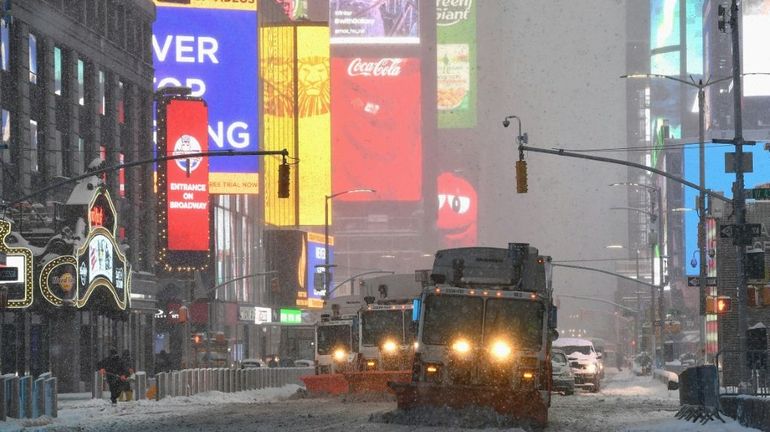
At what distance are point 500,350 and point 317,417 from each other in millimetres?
4667

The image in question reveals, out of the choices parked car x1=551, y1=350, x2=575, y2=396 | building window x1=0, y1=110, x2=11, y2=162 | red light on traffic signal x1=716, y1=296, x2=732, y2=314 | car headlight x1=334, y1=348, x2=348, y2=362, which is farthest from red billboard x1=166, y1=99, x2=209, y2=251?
red light on traffic signal x1=716, y1=296, x2=732, y2=314

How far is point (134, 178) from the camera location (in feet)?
253

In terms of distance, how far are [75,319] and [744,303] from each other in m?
33.6

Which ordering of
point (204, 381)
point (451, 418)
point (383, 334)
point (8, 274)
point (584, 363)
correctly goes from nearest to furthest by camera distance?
point (451, 418), point (8, 274), point (383, 334), point (204, 381), point (584, 363)

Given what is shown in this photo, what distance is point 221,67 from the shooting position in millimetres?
107250

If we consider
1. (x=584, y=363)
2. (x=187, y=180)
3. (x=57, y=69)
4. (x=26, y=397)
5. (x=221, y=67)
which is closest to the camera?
(x=26, y=397)

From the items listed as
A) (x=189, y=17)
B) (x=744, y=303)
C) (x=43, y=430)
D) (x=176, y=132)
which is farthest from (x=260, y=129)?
(x=43, y=430)

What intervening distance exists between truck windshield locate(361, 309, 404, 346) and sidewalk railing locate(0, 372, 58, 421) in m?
9.73

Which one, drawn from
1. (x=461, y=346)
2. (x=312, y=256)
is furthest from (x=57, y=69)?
(x=312, y=256)

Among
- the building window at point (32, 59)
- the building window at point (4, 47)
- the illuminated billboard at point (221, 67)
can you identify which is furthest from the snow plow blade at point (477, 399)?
the illuminated billboard at point (221, 67)

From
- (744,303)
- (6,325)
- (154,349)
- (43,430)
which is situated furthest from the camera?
(154,349)

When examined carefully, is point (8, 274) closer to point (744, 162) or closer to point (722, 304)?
point (744, 162)

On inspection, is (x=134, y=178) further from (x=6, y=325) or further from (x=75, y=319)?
Result: (x=6, y=325)

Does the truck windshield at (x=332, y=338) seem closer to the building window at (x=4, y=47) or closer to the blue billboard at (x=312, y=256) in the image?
the building window at (x=4, y=47)
